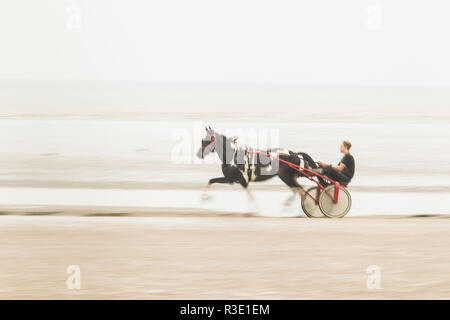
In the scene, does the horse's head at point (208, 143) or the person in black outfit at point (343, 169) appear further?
the horse's head at point (208, 143)

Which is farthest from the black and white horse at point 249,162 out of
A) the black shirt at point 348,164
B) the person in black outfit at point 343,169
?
the black shirt at point 348,164

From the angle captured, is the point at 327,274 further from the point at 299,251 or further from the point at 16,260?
the point at 16,260

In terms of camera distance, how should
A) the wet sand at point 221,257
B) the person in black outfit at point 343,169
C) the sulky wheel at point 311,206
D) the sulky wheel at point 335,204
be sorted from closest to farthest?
the wet sand at point 221,257 → the person in black outfit at point 343,169 → the sulky wheel at point 335,204 → the sulky wheel at point 311,206

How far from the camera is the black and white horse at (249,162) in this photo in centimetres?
916

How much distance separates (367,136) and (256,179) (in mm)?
15639

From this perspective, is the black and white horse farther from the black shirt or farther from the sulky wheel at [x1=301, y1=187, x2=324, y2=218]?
the black shirt

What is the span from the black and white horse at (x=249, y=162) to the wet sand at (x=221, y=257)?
696mm

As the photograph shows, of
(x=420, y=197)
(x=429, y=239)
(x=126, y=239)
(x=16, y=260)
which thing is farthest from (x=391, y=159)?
(x=16, y=260)

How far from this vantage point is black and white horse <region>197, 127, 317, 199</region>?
916cm

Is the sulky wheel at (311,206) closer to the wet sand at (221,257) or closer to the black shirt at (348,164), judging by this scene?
the wet sand at (221,257)

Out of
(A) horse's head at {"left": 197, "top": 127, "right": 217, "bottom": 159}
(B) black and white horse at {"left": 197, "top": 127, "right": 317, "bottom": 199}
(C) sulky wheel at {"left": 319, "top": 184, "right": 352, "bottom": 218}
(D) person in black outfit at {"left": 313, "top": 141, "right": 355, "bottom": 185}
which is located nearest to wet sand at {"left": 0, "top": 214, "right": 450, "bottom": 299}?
(C) sulky wheel at {"left": 319, "top": 184, "right": 352, "bottom": 218}

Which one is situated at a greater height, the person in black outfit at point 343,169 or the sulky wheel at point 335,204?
the person in black outfit at point 343,169

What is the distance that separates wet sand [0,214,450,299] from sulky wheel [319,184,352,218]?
0.17 meters

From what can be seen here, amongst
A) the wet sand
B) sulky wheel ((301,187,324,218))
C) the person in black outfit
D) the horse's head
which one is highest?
the horse's head
